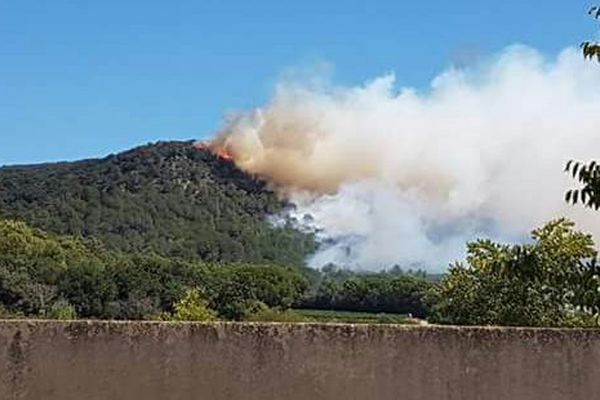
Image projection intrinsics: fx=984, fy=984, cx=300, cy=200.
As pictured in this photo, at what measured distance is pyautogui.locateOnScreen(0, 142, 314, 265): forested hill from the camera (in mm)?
70062

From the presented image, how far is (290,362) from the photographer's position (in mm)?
5988

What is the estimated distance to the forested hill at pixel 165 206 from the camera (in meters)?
70.1

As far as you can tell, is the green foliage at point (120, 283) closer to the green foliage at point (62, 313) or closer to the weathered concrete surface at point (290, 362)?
the green foliage at point (62, 313)

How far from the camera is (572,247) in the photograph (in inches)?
534

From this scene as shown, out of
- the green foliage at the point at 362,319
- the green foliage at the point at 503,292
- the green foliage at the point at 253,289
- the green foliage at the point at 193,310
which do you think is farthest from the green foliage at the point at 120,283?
the green foliage at the point at 503,292

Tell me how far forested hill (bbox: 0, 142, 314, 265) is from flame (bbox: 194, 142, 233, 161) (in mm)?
448

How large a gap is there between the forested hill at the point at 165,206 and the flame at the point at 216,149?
448mm

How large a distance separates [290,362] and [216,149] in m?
70.5

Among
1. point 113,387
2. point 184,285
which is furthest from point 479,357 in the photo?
point 184,285

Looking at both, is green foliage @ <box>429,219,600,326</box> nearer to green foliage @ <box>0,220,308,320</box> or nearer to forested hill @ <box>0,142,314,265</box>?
green foliage @ <box>0,220,308,320</box>

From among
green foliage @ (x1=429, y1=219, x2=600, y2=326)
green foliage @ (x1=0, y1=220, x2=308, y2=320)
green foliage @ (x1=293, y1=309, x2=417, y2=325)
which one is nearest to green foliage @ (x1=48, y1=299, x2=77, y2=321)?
green foliage @ (x1=0, y1=220, x2=308, y2=320)

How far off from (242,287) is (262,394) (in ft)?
120

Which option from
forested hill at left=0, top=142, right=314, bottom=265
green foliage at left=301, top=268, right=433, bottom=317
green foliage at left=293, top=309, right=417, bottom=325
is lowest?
green foliage at left=293, top=309, right=417, bottom=325

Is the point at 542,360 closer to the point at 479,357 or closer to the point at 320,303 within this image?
the point at 479,357
